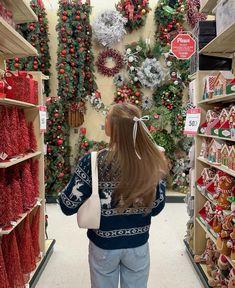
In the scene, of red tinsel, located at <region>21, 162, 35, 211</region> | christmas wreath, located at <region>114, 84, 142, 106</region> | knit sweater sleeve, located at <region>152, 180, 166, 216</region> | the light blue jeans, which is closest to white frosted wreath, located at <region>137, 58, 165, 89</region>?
christmas wreath, located at <region>114, 84, 142, 106</region>

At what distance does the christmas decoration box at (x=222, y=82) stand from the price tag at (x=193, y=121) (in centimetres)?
38

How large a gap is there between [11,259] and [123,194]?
3.99 ft

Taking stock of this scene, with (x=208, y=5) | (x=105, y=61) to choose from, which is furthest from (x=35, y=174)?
(x=105, y=61)

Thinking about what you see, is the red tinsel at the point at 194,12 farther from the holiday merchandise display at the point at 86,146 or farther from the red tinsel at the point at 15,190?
the red tinsel at the point at 15,190

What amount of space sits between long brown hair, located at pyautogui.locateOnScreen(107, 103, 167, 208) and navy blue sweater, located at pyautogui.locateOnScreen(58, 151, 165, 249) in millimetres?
57

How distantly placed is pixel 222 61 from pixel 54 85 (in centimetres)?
363

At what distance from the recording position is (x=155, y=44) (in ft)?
18.8

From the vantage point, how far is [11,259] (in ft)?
7.50

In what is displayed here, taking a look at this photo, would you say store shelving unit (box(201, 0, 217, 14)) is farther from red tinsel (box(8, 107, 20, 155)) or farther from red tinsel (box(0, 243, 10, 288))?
red tinsel (box(0, 243, 10, 288))

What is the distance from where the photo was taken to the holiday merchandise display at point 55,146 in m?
5.22

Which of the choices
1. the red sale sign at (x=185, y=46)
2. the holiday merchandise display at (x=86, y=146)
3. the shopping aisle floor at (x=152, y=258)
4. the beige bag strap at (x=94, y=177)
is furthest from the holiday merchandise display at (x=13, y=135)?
the holiday merchandise display at (x=86, y=146)

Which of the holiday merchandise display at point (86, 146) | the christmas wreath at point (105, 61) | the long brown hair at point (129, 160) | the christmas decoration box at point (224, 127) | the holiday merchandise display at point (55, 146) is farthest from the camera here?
the christmas wreath at point (105, 61)

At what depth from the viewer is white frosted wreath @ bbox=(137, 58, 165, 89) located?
5.60 m

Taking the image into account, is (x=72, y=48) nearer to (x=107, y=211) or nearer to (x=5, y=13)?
(x=5, y=13)
